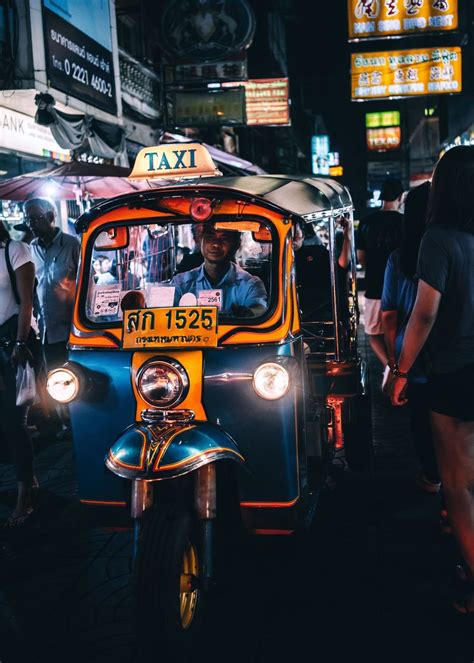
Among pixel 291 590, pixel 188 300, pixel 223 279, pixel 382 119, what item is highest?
pixel 382 119

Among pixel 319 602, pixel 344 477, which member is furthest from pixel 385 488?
pixel 319 602

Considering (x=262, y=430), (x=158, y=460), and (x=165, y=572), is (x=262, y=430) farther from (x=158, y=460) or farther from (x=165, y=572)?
(x=165, y=572)

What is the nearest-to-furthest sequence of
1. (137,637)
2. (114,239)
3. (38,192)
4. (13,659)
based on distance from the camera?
1. (137,637)
2. (13,659)
3. (114,239)
4. (38,192)

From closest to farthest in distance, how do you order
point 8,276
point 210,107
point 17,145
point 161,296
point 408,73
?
point 161,296 → point 8,276 → point 17,145 → point 210,107 → point 408,73

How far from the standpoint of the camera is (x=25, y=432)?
5250mm

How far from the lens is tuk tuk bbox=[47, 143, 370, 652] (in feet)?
10.7

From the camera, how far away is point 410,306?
450 cm

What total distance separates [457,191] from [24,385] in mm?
3383

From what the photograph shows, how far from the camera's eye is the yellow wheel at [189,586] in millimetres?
3367

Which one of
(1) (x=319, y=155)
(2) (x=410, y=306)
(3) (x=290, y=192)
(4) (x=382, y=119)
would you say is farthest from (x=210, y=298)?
(4) (x=382, y=119)

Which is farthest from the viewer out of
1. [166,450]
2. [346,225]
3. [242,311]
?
[346,225]

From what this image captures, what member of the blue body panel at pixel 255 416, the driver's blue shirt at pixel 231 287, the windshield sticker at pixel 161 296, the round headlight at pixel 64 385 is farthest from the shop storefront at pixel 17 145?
the blue body panel at pixel 255 416

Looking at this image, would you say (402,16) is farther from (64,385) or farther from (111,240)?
(64,385)

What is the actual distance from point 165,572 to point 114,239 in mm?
2014
